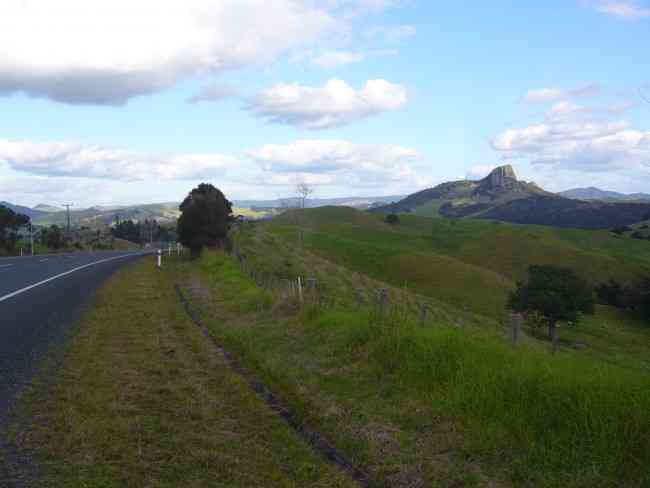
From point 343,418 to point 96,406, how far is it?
2.88m

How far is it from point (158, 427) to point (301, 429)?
5.05 ft

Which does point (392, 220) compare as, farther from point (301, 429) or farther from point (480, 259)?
point (301, 429)

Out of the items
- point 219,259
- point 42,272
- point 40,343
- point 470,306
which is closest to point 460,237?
point 470,306

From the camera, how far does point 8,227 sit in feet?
223

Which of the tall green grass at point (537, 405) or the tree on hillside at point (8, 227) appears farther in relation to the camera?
the tree on hillside at point (8, 227)

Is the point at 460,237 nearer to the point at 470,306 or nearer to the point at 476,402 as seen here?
the point at 470,306

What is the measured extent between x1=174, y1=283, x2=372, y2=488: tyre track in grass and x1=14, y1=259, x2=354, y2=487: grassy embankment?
14 centimetres

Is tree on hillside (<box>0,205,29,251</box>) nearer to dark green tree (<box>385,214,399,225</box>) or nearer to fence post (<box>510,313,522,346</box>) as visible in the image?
fence post (<box>510,313,522,346</box>)

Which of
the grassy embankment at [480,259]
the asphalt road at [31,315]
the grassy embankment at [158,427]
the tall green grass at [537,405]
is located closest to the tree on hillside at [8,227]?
the grassy embankment at [480,259]

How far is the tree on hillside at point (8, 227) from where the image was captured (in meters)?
66.2

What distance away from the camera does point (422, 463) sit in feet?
20.3

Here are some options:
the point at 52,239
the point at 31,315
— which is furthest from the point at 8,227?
the point at 31,315

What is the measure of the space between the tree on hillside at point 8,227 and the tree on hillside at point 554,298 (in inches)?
1962

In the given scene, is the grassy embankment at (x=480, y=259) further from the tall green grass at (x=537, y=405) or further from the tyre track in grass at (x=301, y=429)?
the tyre track in grass at (x=301, y=429)
